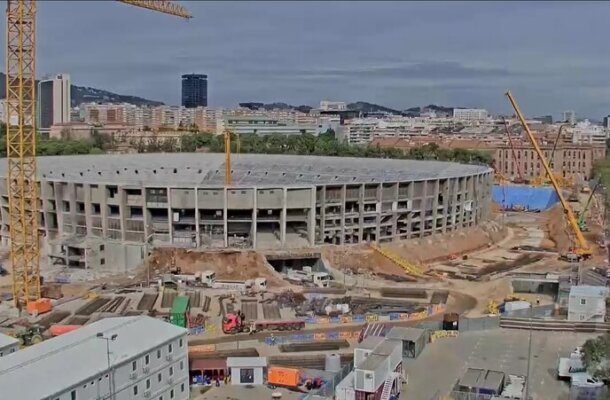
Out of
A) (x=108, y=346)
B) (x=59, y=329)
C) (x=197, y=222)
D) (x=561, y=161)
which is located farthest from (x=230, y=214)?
(x=561, y=161)

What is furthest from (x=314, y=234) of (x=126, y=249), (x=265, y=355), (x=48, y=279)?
(x=265, y=355)

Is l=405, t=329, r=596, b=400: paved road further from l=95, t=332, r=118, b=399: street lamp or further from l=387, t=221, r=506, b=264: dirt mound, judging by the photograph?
l=387, t=221, r=506, b=264: dirt mound

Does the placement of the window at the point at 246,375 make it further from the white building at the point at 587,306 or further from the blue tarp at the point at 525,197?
the blue tarp at the point at 525,197

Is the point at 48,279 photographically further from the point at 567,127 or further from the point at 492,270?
the point at 567,127

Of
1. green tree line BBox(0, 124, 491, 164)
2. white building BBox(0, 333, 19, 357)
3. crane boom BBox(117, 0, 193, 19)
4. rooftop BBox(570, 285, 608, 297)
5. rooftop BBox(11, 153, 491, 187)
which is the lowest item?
white building BBox(0, 333, 19, 357)

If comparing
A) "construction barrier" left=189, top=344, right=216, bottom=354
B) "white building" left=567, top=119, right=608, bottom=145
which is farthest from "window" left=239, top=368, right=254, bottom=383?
"white building" left=567, top=119, right=608, bottom=145

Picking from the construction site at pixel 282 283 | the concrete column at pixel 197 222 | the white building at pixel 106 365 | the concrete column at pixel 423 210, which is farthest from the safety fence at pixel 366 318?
the concrete column at pixel 423 210

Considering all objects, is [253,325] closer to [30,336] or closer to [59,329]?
[59,329]
